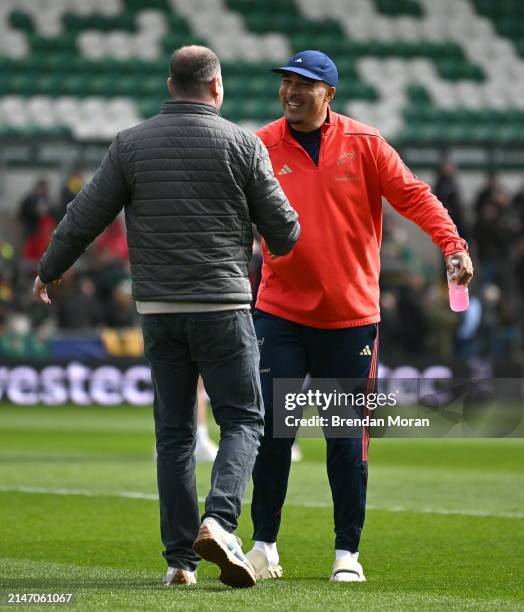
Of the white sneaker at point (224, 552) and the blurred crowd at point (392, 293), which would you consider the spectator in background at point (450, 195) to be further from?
the white sneaker at point (224, 552)

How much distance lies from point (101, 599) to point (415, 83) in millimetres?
24249

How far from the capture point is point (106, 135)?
2536 centimetres

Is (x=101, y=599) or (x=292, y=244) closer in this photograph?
(x=101, y=599)

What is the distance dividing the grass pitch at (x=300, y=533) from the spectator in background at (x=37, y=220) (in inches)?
345

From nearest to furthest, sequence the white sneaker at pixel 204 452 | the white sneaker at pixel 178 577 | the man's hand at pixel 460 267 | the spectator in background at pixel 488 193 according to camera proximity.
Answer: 1. the white sneaker at pixel 178 577
2. the man's hand at pixel 460 267
3. the white sneaker at pixel 204 452
4. the spectator in background at pixel 488 193

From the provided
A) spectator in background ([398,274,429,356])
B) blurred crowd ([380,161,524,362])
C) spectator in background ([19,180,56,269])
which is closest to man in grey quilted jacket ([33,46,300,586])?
blurred crowd ([380,161,524,362])

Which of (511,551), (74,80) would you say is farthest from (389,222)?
(511,551)

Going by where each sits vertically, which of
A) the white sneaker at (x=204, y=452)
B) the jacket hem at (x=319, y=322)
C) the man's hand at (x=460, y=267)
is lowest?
the white sneaker at (x=204, y=452)

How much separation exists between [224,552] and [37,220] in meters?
18.3

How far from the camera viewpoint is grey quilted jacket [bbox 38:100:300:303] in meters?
5.55

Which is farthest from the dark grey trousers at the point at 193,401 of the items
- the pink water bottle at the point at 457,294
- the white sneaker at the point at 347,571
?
the pink water bottle at the point at 457,294

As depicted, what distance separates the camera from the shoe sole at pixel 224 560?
17.1 feet

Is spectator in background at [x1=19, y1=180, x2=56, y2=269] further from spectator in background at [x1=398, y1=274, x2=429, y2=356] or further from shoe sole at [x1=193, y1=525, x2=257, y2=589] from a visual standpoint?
shoe sole at [x1=193, y1=525, x2=257, y2=589]

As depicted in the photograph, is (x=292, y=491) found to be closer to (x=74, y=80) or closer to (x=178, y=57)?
(x=178, y=57)
